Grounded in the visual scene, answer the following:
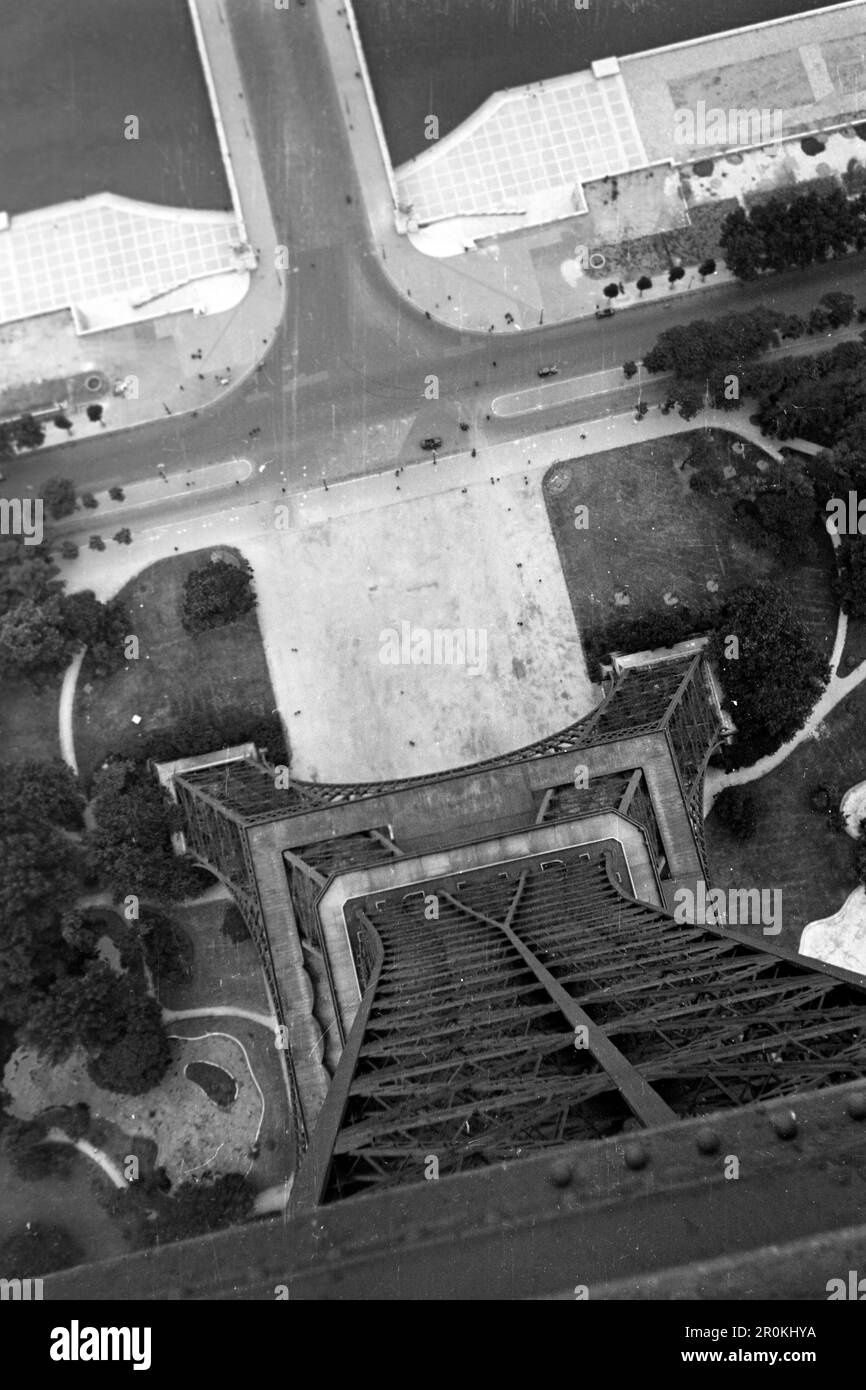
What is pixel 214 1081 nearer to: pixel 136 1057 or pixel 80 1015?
pixel 136 1057

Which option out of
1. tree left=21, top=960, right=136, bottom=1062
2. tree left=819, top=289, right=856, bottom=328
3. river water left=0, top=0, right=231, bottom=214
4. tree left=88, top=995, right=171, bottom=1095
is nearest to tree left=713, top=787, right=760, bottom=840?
tree left=819, top=289, right=856, bottom=328

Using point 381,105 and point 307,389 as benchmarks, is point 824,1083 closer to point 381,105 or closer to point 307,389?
point 307,389

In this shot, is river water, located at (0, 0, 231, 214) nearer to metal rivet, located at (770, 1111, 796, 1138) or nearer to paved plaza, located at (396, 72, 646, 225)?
paved plaza, located at (396, 72, 646, 225)

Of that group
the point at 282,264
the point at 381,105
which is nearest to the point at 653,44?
the point at 381,105

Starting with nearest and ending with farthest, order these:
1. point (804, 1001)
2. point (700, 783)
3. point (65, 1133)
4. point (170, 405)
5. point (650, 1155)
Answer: point (650, 1155) → point (804, 1001) → point (700, 783) → point (65, 1133) → point (170, 405)

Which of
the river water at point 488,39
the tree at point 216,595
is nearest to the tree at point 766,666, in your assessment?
the tree at point 216,595

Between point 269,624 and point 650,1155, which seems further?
point 269,624

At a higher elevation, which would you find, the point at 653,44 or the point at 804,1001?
the point at 653,44

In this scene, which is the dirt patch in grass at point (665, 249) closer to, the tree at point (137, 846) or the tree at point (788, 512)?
the tree at point (788, 512)
